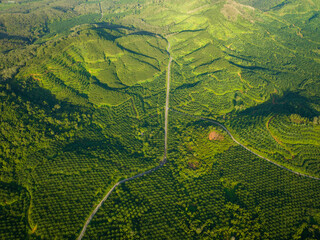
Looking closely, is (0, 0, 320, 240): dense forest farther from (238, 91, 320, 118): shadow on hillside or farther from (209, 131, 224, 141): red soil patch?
(238, 91, 320, 118): shadow on hillside

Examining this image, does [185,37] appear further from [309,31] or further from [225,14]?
[309,31]

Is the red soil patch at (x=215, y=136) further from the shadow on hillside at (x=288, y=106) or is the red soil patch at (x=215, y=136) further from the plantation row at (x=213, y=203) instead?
the shadow on hillside at (x=288, y=106)

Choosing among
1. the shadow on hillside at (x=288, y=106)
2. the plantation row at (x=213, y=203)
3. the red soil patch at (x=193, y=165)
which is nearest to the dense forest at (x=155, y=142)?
the plantation row at (x=213, y=203)

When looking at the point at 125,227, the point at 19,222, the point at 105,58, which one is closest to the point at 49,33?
the point at 105,58

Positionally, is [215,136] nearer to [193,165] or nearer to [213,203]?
[193,165]

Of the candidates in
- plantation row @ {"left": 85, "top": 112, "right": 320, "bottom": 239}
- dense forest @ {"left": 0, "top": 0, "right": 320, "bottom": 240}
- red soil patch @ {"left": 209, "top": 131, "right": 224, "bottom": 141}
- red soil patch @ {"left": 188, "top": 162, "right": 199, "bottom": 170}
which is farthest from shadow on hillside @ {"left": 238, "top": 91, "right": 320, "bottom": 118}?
red soil patch @ {"left": 188, "top": 162, "right": 199, "bottom": 170}

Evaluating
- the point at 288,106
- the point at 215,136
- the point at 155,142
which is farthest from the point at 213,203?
the point at 288,106
